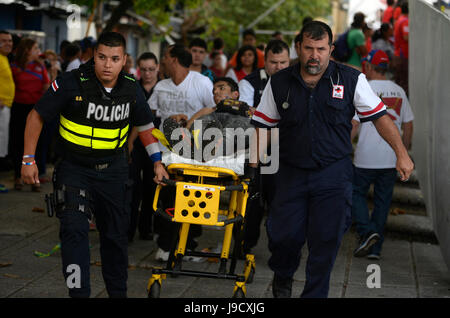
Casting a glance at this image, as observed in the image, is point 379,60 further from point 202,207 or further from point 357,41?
point 357,41

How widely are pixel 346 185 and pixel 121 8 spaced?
8260mm

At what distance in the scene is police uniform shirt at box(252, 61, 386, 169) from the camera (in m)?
5.04

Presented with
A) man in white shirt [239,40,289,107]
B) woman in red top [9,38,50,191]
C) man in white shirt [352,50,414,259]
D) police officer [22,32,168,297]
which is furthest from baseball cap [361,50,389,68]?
woman in red top [9,38,50,191]

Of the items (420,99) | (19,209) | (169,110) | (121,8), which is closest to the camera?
(169,110)

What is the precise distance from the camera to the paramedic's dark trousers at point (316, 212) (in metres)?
5.09

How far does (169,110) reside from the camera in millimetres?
7430

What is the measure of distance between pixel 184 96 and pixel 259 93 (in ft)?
2.49

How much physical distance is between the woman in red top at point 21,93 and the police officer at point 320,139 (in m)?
6.51

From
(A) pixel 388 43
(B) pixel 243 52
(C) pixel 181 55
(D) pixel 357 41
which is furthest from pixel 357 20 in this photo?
(C) pixel 181 55

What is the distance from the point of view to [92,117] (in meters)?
5.12
